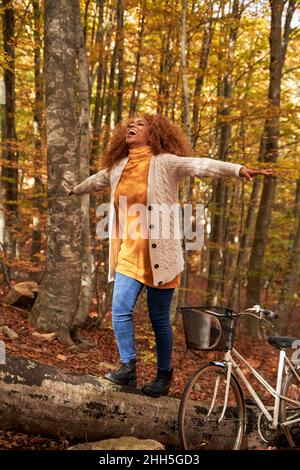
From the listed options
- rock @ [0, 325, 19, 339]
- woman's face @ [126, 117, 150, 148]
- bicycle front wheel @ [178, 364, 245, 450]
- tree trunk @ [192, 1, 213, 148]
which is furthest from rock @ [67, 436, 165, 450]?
tree trunk @ [192, 1, 213, 148]

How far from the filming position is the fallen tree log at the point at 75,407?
321 centimetres

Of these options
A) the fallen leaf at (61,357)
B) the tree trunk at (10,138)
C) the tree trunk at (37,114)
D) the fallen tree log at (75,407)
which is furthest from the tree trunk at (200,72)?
the fallen tree log at (75,407)

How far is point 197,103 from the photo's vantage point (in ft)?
32.9

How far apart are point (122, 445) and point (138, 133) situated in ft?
8.41

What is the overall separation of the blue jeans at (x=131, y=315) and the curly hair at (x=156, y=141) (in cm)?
110

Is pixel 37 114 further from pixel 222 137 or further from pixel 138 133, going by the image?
pixel 138 133

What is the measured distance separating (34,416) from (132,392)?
890 mm

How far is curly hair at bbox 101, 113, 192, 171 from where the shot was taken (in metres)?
3.85

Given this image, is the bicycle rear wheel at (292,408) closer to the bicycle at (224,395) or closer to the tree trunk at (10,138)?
the bicycle at (224,395)

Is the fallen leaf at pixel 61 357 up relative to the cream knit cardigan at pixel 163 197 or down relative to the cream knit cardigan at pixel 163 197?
down

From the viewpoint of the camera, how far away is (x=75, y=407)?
3395 millimetres

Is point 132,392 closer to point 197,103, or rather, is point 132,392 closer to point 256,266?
point 197,103

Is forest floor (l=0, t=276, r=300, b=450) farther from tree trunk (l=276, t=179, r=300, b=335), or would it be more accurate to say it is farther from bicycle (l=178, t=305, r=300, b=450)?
tree trunk (l=276, t=179, r=300, b=335)

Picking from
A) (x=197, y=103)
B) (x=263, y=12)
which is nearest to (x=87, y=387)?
(x=197, y=103)
